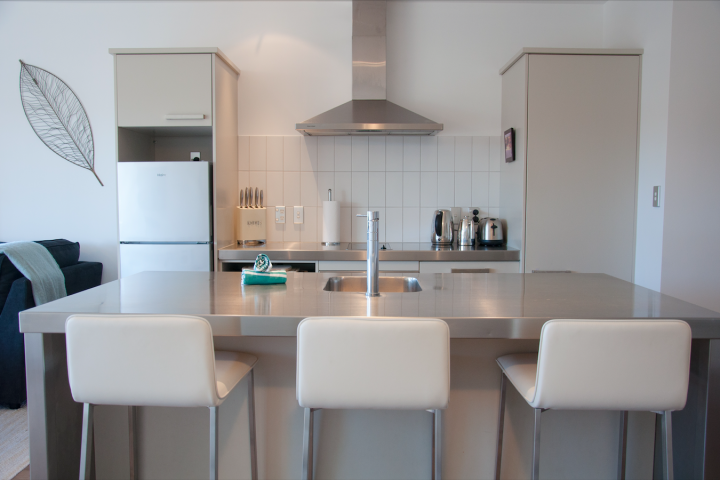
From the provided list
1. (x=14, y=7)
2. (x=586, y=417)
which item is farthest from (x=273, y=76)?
(x=586, y=417)

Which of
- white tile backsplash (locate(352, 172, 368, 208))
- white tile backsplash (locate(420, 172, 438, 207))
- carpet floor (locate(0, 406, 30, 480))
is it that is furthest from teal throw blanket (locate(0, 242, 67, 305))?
white tile backsplash (locate(420, 172, 438, 207))

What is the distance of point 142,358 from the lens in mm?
1249

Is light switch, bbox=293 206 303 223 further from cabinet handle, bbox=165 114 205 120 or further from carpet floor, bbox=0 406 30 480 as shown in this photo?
carpet floor, bbox=0 406 30 480

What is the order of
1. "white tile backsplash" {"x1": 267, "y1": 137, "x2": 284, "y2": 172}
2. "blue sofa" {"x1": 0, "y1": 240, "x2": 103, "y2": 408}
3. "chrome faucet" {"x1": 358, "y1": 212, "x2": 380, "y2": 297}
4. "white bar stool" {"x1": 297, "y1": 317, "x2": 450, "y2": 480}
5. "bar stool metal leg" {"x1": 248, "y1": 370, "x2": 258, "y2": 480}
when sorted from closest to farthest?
1. "white bar stool" {"x1": 297, "y1": 317, "x2": 450, "y2": 480}
2. "bar stool metal leg" {"x1": 248, "y1": 370, "x2": 258, "y2": 480}
3. "chrome faucet" {"x1": 358, "y1": 212, "x2": 380, "y2": 297}
4. "blue sofa" {"x1": 0, "y1": 240, "x2": 103, "y2": 408}
5. "white tile backsplash" {"x1": 267, "y1": 137, "x2": 284, "y2": 172}

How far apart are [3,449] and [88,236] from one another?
6.15ft

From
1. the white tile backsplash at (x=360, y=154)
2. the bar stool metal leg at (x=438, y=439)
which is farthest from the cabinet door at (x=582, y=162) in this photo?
the bar stool metal leg at (x=438, y=439)

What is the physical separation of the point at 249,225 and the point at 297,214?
0.36 meters

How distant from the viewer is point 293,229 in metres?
3.66

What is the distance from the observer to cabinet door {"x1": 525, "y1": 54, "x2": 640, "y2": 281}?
3014mm

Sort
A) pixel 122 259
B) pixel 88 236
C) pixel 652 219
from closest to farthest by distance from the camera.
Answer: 1. pixel 652 219
2. pixel 122 259
3. pixel 88 236

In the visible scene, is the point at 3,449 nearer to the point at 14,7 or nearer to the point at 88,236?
the point at 88,236

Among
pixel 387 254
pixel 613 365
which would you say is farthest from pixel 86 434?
pixel 387 254

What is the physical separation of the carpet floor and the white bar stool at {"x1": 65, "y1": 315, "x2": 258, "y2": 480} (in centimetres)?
114

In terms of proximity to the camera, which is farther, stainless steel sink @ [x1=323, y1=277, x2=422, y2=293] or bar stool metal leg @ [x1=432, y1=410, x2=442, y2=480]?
stainless steel sink @ [x1=323, y1=277, x2=422, y2=293]
